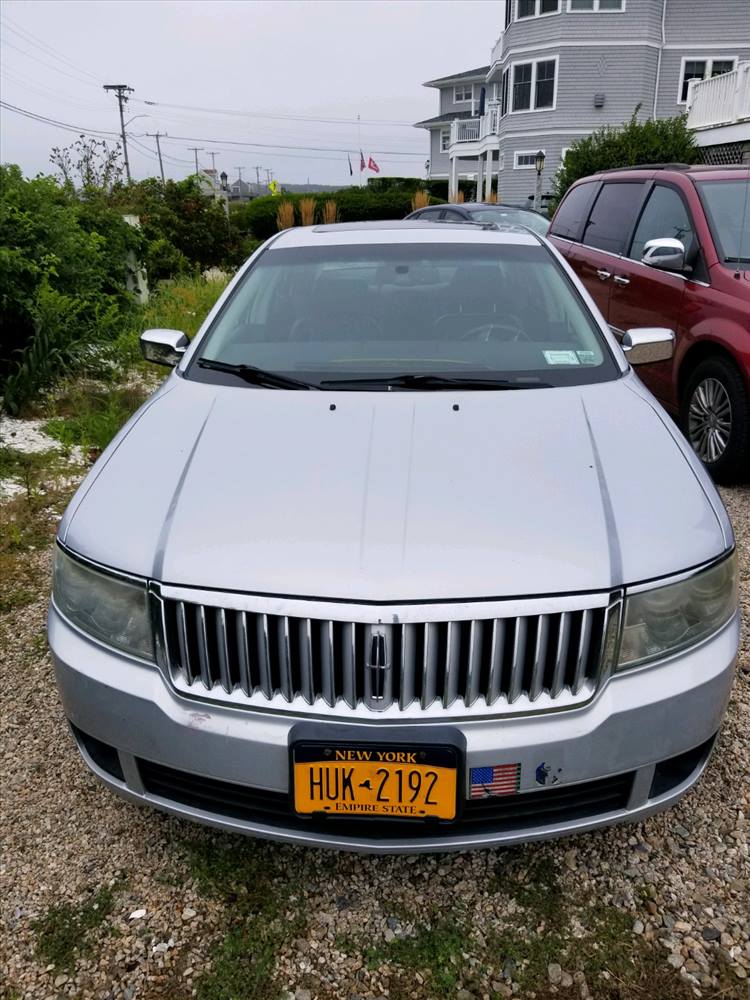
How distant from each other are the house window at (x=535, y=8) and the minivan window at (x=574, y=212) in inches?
945

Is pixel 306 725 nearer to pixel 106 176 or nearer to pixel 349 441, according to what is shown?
pixel 349 441

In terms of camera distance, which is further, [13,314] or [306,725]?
[13,314]

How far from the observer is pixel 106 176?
38.8ft

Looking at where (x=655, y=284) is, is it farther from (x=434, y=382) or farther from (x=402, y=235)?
(x=434, y=382)

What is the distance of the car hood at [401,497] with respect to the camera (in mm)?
1774

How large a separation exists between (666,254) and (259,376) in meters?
3.38

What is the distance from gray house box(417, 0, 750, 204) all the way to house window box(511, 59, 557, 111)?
3cm

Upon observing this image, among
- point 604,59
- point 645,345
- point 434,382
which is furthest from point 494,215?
point 604,59

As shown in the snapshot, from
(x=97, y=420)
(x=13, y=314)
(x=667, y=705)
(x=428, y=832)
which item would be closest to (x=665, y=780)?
(x=667, y=705)

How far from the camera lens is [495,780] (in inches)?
68.5

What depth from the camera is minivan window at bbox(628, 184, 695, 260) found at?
205 inches

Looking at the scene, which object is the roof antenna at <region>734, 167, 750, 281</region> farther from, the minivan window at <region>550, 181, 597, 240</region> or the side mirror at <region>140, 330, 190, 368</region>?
the side mirror at <region>140, 330, 190, 368</region>

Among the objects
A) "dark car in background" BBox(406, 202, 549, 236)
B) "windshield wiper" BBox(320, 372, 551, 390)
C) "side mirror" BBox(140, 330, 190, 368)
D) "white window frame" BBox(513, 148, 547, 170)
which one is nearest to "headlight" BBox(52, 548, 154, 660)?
"windshield wiper" BBox(320, 372, 551, 390)

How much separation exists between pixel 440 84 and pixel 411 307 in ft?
169
